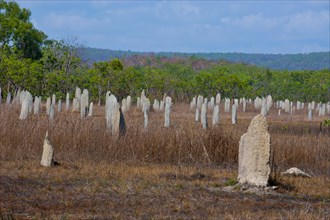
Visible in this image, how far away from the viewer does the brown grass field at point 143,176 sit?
29.9ft

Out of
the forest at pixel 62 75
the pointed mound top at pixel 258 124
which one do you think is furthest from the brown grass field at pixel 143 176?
the forest at pixel 62 75

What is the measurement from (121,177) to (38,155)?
327 cm

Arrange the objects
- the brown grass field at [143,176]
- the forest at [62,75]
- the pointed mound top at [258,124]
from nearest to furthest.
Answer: the brown grass field at [143,176]
the pointed mound top at [258,124]
the forest at [62,75]

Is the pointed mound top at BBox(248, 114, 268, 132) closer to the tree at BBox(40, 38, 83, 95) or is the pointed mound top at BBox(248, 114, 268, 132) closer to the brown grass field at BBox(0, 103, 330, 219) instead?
the brown grass field at BBox(0, 103, 330, 219)

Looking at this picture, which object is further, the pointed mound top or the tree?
the tree

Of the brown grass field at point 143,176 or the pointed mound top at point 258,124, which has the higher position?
the pointed mound top at point 258,124

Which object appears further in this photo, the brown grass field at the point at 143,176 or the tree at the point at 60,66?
the tree at the point at 60,66

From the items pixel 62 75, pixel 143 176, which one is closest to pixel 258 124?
pixel 143 176

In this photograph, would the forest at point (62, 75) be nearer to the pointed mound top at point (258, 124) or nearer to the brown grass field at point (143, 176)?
the brown grass field at point (143, 176)

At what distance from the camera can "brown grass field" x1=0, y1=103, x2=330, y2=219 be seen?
9109mm

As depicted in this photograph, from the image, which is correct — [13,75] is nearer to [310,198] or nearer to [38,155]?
[38,155]

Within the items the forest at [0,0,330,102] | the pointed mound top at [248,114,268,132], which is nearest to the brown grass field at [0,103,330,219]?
the pointed mound top at [248,114,268,132]

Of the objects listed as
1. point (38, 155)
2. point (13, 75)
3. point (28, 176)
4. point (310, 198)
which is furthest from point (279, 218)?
point (13, 75)

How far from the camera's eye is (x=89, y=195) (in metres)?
10.1
